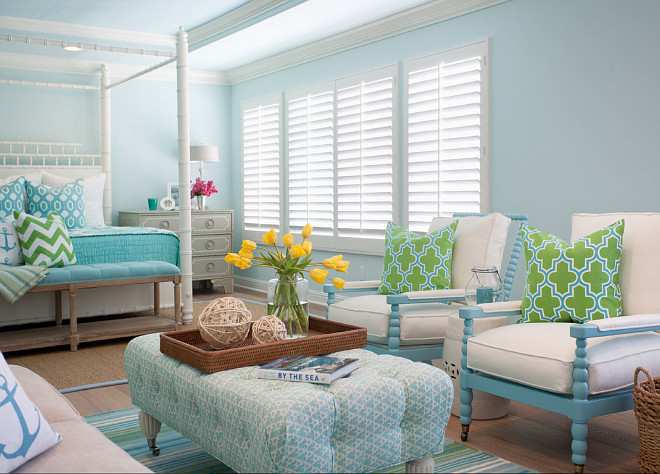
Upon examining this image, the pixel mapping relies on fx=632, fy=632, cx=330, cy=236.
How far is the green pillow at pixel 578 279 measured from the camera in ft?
8.55

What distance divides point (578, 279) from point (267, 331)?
1.33 meters

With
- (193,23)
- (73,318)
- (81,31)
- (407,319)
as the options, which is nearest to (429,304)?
(407,319)

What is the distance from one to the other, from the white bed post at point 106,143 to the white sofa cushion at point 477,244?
Answer: 410 centimetres

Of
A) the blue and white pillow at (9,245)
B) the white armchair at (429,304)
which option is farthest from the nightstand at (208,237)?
the white armchair at (429,304)

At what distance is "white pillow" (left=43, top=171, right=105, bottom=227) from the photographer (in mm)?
5660

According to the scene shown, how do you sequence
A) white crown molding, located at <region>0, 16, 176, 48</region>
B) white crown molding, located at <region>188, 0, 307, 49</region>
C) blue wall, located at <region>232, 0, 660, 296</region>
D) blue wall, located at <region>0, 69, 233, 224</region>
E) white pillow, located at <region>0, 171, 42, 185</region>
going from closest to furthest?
blue wall, located at <region>232, 0, 660, 296</region> < white crown molding, located at <region>188, 0, 307, 49</region> < white pillow, located at <region>0, 171, 42, 185</region> < white crown molding, located at <region>0, 16, 176, 48</region> < blue wall, located at <region>0, 69, 233, 224</region>

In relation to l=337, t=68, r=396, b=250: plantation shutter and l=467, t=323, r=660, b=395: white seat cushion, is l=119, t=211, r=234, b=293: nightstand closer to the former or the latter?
l=337, t=68, r=396, b=250: plantation shutter

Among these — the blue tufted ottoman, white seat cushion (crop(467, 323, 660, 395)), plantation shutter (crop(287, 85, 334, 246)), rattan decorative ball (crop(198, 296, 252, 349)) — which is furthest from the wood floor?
plantation shutter (crop(287, 85, 334, 246))

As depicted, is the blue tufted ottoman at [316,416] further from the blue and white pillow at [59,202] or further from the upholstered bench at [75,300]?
the blue and white pillow at [59,202]

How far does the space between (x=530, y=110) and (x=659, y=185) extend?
3.30 ft

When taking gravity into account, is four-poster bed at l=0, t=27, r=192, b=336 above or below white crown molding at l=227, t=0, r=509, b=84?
below

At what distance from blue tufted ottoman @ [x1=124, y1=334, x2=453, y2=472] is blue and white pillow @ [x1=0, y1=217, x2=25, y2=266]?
251cm

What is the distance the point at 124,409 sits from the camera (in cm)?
310

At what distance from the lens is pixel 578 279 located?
8.66 ft
